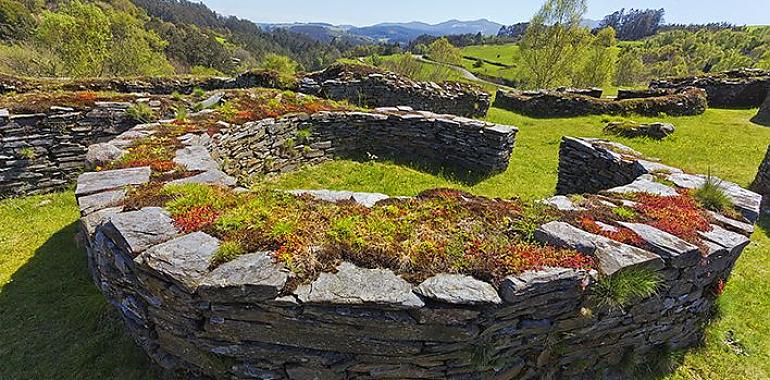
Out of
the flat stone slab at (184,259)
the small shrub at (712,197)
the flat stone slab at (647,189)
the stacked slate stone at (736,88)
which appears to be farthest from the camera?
the stacked slate stone at (736,88)

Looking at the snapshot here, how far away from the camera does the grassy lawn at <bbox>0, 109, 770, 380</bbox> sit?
424cm

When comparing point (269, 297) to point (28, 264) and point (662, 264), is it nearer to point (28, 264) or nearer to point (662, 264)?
point (662, 264)

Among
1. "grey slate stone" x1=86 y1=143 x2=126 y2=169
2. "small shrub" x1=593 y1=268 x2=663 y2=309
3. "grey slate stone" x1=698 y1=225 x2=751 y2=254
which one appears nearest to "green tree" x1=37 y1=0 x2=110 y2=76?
"grey slate stone" x1=86 y1=143 x2=126 y2=169

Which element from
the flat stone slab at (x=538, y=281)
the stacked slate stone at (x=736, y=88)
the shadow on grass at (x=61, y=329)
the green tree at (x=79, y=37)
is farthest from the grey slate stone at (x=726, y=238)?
the green tree at (x=79, y=37)

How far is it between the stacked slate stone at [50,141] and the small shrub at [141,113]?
194mm

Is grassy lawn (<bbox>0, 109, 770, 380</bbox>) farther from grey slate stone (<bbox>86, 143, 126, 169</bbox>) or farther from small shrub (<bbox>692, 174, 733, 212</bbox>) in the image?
grey slate stone (<bbox>86, 143, 126, 169</bbox>)

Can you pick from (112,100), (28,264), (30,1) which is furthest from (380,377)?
(30,1)

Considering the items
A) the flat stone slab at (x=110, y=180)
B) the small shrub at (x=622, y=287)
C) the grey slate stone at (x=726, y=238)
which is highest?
the flat stone slab at (x=110, y=180)

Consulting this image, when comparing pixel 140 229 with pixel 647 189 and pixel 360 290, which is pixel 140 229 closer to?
pixel 360 290

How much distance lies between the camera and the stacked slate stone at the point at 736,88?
2056 cm

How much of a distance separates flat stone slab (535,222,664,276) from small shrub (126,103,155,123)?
9107mm

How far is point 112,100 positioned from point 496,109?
16056 mm

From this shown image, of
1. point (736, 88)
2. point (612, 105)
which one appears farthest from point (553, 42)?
point (612, 105)

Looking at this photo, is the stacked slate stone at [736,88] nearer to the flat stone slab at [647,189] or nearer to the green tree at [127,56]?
the flat stone slab at [647,189]
